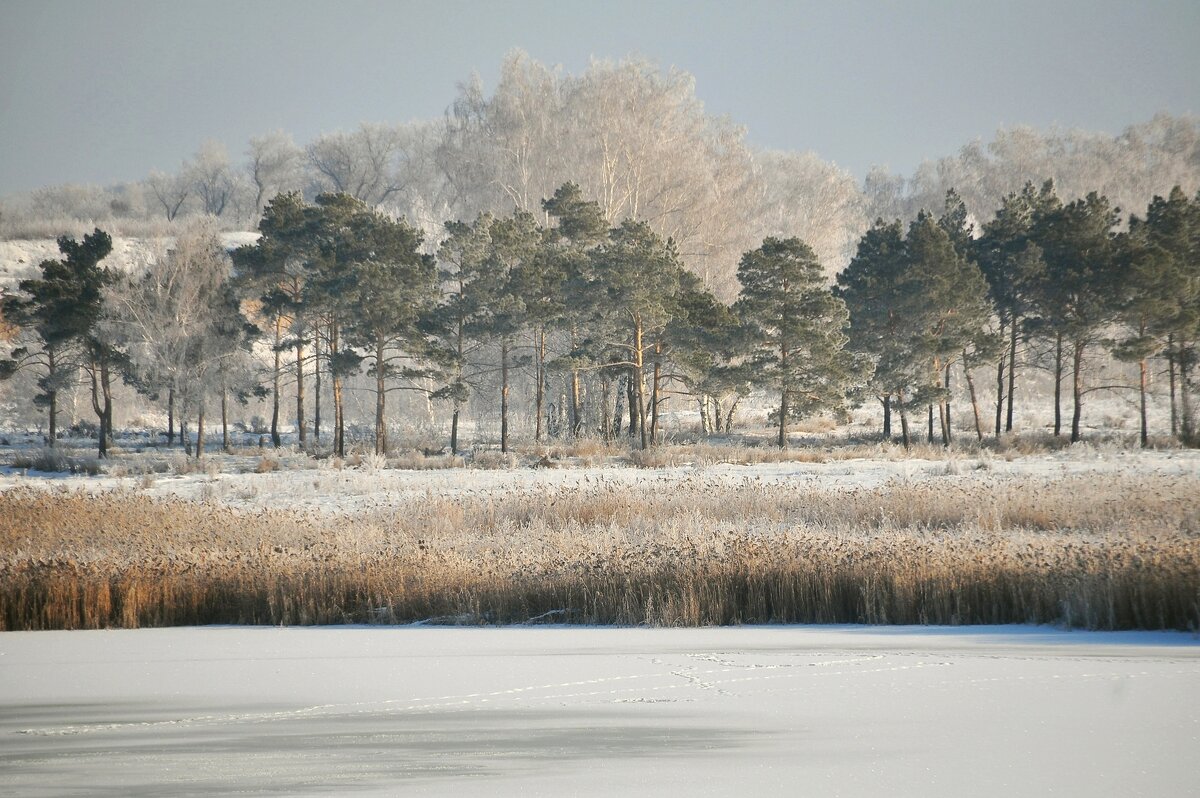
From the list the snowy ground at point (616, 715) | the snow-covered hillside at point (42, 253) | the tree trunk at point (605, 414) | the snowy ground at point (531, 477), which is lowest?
the snowy ground at point (616, 715)

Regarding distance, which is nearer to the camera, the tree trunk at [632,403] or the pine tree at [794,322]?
the pine tree at [794,322]

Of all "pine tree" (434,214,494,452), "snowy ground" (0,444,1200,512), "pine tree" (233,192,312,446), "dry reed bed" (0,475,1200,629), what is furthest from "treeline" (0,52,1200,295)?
"dry reed bed" (0,475,1200,629)

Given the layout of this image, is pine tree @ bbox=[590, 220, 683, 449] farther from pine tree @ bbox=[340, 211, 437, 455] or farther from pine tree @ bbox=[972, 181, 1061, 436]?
pine tree @ bbox=[972, 181, 1061, 436]

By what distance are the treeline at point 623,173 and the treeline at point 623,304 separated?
8.21 metres

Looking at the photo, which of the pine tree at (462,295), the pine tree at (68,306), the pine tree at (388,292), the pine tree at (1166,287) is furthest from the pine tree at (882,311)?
the pine tree at (68,306)

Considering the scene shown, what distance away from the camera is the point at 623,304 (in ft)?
106

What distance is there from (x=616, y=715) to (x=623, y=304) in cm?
2672

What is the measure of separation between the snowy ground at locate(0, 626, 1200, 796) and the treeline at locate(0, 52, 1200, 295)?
34414 millimetres

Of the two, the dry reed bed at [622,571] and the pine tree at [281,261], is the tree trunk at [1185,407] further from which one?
the pine tree at [281,261]

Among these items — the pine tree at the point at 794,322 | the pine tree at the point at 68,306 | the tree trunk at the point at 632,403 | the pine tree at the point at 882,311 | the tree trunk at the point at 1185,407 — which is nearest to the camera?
the pine tree at the point at 794,322

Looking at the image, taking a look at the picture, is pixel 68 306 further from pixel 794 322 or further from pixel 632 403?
pixel 794 322

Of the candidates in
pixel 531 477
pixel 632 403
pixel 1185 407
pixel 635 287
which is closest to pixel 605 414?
pixel 632 403

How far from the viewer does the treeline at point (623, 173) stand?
47.3 meters

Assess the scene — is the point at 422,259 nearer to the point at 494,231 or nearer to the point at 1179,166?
the point at 494,231
